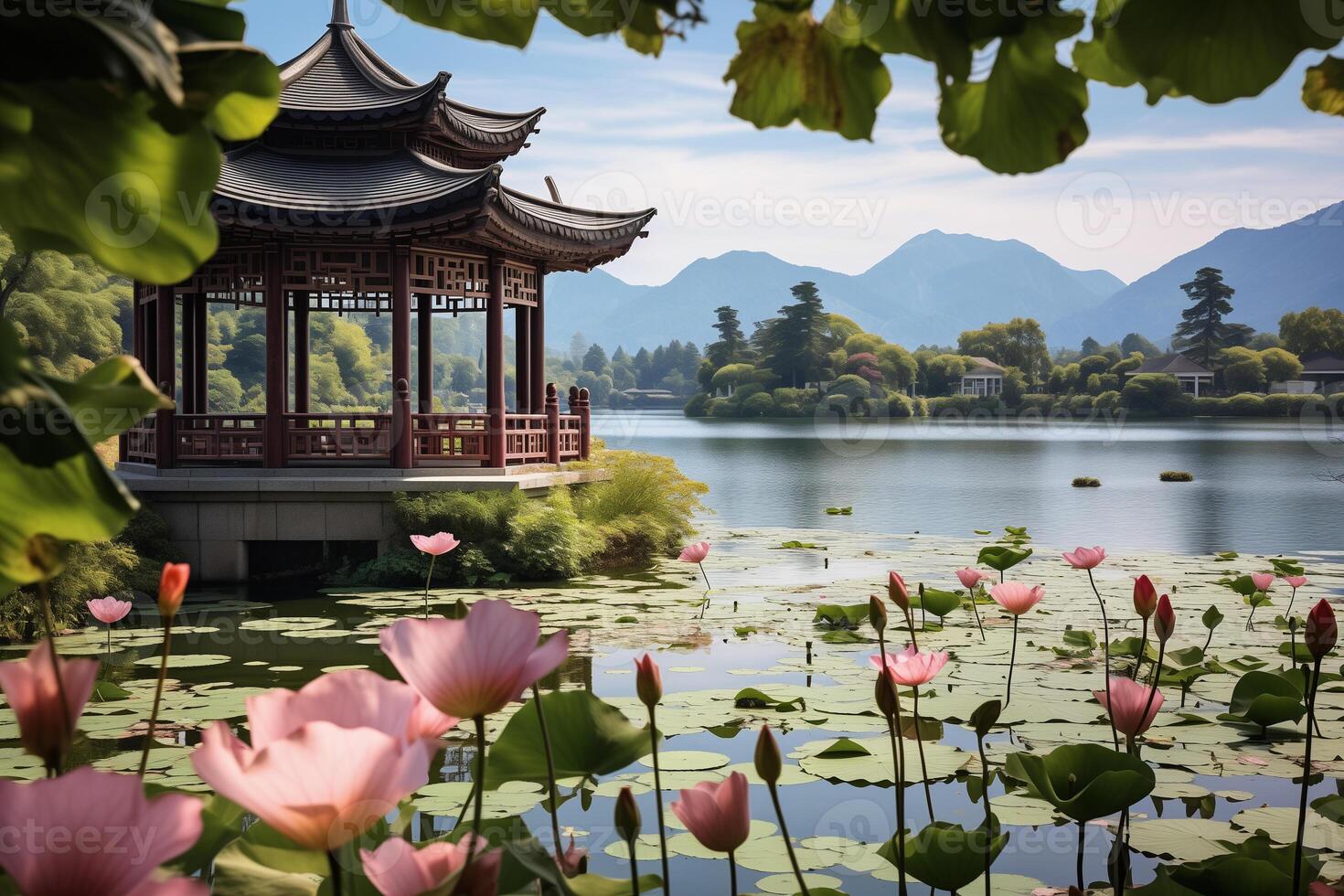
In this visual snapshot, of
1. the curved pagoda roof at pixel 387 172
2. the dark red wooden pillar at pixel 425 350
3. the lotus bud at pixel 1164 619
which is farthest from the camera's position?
the dark red wooden pillar at pixel 425 350

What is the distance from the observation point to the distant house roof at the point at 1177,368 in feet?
212

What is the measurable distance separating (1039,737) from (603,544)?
563cm

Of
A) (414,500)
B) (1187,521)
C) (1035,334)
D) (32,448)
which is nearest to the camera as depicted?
(32,448)

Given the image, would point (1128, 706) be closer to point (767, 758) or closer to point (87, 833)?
point (767, 758)

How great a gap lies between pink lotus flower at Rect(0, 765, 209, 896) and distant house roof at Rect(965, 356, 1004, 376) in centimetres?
7153

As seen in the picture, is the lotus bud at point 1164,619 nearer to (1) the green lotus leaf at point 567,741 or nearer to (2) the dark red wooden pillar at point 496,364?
(1) the green lotus leaf at point 567,741

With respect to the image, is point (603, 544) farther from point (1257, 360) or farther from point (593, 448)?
point (1257, 360)

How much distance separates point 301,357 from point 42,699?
1141 centimetres

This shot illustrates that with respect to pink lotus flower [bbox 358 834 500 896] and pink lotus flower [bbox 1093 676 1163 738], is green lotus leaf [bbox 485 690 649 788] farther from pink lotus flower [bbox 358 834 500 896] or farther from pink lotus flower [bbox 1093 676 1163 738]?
pink lotus flower [bbox 1093 676 1163 738]

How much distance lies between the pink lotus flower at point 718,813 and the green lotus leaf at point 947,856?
2.24 feet

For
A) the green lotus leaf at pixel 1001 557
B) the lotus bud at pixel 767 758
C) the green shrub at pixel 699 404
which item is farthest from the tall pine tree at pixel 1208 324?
the lotus bud at pixel 767 758

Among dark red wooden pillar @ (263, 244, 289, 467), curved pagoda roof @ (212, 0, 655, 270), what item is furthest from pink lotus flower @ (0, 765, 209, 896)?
dark red wooden pillar @ (263, 244, 289, 467)

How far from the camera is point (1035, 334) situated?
68688mm

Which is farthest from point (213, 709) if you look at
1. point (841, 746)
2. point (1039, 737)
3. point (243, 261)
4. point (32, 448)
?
point (243, 261)
